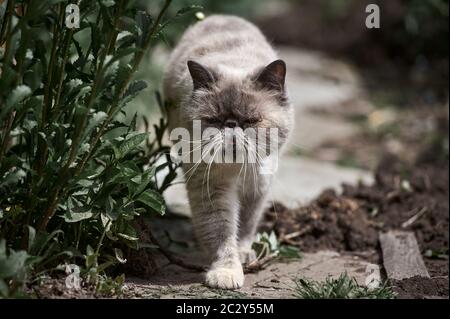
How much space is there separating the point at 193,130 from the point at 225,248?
0.60 meters

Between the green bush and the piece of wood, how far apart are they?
49.1 inches

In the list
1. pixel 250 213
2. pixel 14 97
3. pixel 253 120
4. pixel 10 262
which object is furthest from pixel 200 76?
pixel 10 262

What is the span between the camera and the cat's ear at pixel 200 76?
10.9 ft

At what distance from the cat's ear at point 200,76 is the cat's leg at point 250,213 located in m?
0.65

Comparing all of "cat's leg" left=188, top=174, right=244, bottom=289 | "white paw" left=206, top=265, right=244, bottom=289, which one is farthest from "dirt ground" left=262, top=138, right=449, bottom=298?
"white paw" left=206, top=265, right=244, bottom=289

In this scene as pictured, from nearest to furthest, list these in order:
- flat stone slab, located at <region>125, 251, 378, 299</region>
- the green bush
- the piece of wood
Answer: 1. the green bush
2. flat stone slab, located at <region>125, 251, 378, 299</region>
3. the piece of wood

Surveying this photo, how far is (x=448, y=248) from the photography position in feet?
12.6

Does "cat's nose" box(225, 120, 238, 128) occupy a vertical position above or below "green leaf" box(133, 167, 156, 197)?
above

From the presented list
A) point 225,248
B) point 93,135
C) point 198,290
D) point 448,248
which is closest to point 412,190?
point 448,248

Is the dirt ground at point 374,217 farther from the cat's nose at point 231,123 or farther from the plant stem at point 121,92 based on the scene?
the plant stem at point 121,92

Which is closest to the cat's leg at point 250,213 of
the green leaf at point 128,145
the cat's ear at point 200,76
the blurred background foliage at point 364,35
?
the cat's ear at point 200,76

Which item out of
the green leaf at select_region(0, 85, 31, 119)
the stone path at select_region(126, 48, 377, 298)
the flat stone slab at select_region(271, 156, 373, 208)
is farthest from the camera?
the flat stone slab at select_region(271, 156, 373, 208)

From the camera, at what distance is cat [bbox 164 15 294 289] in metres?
3.30

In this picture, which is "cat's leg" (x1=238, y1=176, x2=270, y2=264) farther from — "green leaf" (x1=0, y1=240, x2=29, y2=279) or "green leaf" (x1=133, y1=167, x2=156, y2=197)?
"green leaf" (x1=0, y1=240, x2=29, y2=279)
